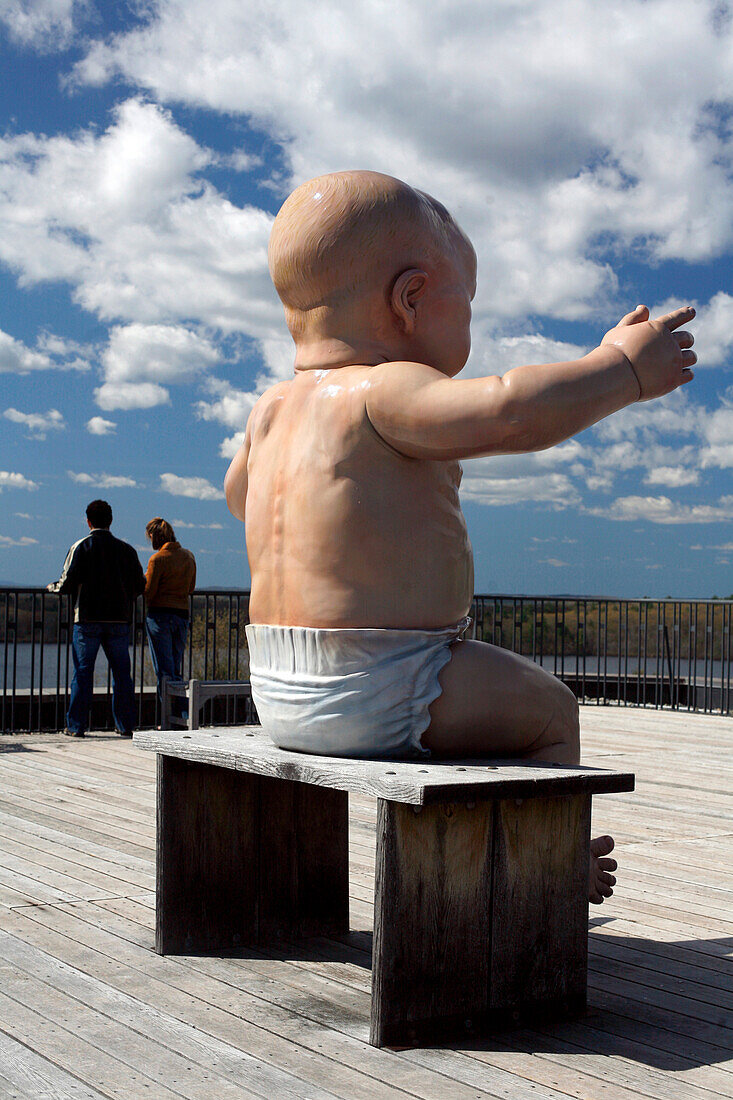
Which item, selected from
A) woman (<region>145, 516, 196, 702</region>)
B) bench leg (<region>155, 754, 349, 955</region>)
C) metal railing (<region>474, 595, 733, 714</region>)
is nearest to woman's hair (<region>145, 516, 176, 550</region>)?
woman (<region>145, 516, 196, 702</region>)

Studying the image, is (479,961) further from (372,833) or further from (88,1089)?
(372,833)

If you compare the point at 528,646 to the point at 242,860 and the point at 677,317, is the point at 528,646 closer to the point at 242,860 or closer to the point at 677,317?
the point at 242,860

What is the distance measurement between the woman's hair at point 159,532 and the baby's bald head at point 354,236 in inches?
210

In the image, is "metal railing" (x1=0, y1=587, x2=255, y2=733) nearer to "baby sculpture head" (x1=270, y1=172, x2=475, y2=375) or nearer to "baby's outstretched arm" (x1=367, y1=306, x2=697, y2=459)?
"baby sculpture head" (x1=270, y1=172, x2=475, y2=375)

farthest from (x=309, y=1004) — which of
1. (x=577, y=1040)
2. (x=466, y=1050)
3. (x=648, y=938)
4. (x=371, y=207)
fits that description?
(x=371, y=207)

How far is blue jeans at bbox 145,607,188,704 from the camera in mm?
7410

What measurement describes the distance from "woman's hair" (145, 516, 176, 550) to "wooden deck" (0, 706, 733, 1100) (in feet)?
11.9

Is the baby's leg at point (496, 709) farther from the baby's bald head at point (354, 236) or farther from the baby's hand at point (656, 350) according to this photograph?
the baby's bald head at point (354, 236)

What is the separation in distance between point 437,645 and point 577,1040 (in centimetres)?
78

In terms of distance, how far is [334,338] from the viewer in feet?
7.88

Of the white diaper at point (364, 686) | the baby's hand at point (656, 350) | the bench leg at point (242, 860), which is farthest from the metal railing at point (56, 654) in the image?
the baby's hand at point (656, 350)

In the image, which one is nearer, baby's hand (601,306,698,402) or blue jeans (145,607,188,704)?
baby's hand (601,306,698,402)

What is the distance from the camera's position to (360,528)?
220 cm

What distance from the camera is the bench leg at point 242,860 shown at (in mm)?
2609
